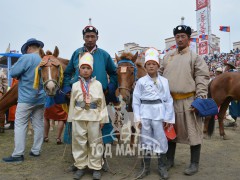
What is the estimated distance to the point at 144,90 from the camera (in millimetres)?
3625

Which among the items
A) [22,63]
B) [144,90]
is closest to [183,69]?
[144,90]

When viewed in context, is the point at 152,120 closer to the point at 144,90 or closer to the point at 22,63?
the point at 144,90

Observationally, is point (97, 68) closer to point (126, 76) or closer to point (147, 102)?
point (126, 76)

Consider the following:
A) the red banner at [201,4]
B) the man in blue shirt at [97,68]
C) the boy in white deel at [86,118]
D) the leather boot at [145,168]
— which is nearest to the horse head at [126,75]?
the man in blue shirt at [97,68]

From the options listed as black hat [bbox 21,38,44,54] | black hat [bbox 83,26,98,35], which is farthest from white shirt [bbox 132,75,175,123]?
black hat [bbox 21,38,44,54]

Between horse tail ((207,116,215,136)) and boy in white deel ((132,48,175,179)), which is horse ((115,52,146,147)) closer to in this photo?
boy in white deel ((132,48,175,179))

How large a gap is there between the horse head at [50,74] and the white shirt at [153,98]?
4.15 feet

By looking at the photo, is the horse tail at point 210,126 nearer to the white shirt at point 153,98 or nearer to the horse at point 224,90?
the horse at point 224,90

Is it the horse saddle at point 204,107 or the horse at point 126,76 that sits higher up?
the horse at point 126,76

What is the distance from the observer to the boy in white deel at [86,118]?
3560 millimetres

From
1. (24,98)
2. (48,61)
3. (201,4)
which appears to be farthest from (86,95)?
(201,4)

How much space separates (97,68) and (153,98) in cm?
107

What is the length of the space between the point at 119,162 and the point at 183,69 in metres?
2.05

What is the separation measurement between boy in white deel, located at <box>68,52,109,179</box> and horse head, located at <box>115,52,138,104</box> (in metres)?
0.41
